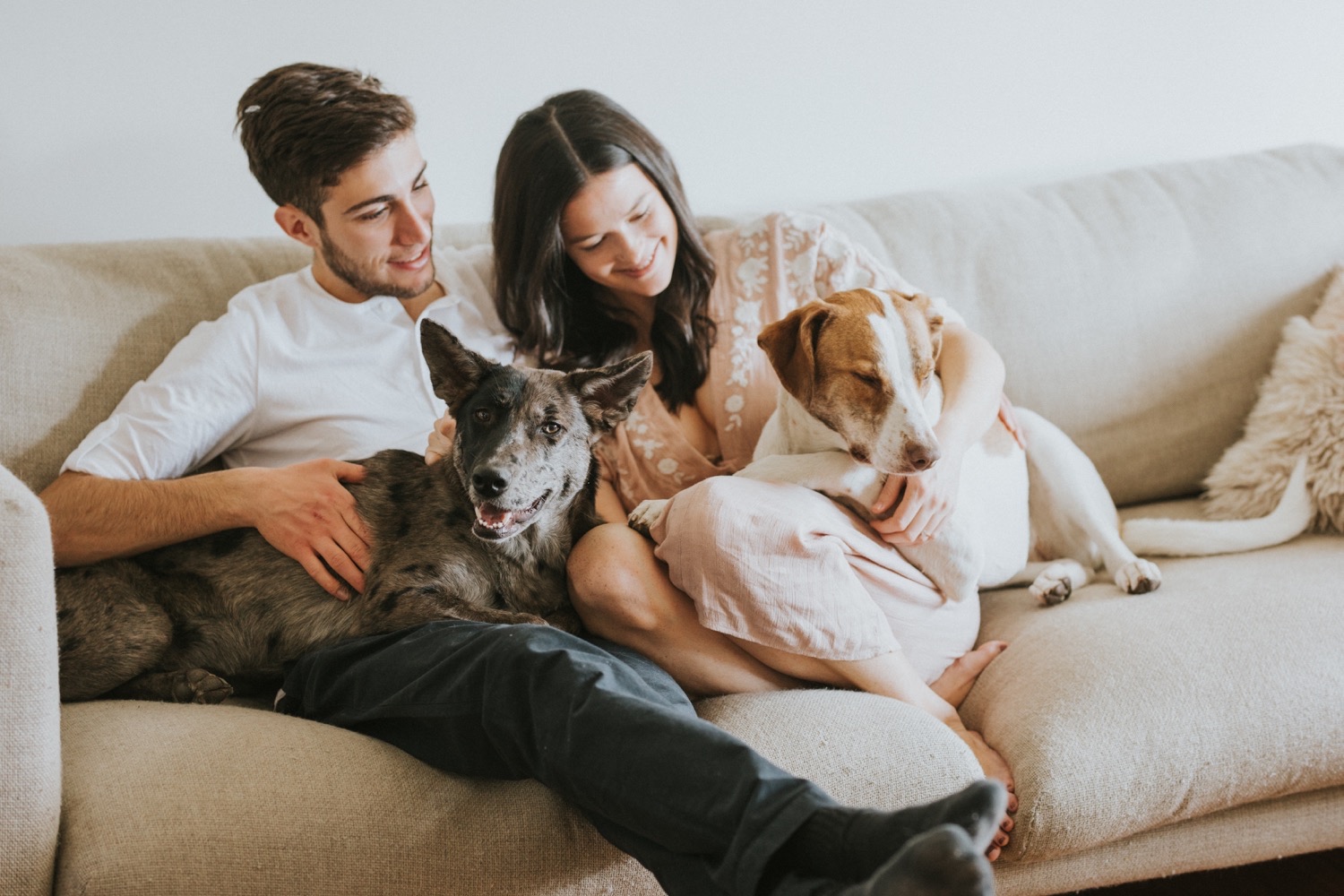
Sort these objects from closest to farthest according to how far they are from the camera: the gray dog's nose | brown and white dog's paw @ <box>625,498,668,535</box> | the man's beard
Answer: the gray dog's nose
brown and white dog's paw @ <box>625,498,668,535</box>
the man's beard

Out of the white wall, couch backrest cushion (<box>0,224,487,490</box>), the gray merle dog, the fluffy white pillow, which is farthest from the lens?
the white wall

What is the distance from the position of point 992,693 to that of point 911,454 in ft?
1.62

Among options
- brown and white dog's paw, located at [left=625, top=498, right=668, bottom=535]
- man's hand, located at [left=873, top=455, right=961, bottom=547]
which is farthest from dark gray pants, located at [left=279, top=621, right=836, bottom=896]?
man's hand, located at [left=873, top=455, right=961, bottom=547]

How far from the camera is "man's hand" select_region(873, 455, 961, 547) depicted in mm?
1748

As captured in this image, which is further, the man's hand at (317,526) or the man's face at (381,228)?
the man's face at (381,228)

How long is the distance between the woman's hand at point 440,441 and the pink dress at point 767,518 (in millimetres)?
368

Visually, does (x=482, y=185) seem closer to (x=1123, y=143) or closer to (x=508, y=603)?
(x=508, y=603)

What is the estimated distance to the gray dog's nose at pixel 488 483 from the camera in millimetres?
1611

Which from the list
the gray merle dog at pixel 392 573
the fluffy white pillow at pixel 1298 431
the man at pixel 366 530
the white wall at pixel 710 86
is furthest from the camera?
the white wall at pixel 710 86

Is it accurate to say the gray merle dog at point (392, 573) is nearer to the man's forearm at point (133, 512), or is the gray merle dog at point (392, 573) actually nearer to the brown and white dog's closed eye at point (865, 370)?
the man's forearm at point (133, 512)

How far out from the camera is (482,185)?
2.73 m

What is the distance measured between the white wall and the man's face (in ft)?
2.10

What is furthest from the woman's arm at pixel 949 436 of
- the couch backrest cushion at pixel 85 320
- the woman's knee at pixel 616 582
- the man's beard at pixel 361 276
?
the couch backrest cushion at pixel 85 320

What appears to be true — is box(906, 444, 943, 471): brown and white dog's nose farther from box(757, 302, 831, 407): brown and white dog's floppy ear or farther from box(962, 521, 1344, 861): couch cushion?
box(962, 521, 1344, 861): couch cushion
